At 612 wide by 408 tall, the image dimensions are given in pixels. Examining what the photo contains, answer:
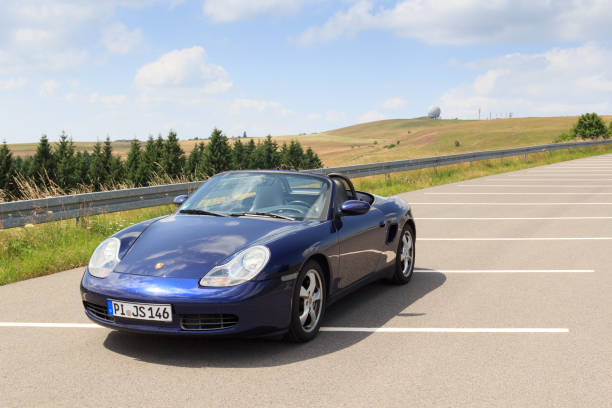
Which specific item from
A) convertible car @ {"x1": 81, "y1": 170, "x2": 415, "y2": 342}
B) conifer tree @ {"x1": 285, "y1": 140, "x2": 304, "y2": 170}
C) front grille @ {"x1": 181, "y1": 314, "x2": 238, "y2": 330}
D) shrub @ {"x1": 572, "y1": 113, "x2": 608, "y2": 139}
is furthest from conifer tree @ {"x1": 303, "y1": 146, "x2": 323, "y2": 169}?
front grille @ {"x1": 181, "y1": 314, "x2": 238, "y2": 330}

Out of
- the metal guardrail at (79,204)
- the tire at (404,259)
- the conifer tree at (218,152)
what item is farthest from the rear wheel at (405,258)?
the conifer tree at (218,152)

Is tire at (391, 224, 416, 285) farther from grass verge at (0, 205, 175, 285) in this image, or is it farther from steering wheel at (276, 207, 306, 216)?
grass verge at (0, 205, 175, 285)

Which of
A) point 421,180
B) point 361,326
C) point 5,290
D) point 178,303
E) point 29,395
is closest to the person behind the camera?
point 29,395

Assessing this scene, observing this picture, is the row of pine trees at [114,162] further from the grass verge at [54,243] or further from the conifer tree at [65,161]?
the grass verge at [54,243]

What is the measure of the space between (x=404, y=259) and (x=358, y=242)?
1.39 meters

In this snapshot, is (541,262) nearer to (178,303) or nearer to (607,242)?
(607,242)

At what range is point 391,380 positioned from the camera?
13.8 ft

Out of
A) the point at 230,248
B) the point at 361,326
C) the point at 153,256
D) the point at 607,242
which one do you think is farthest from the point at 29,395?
the point at 607,242

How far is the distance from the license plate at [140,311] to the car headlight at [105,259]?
0.31 metres

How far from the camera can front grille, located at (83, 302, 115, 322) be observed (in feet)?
15.7

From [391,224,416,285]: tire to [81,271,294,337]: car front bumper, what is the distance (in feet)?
8.64

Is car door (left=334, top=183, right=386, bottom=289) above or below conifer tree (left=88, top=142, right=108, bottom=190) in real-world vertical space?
below

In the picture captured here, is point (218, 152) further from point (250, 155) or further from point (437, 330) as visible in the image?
point (437, 330)

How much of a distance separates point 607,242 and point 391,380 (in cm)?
718
